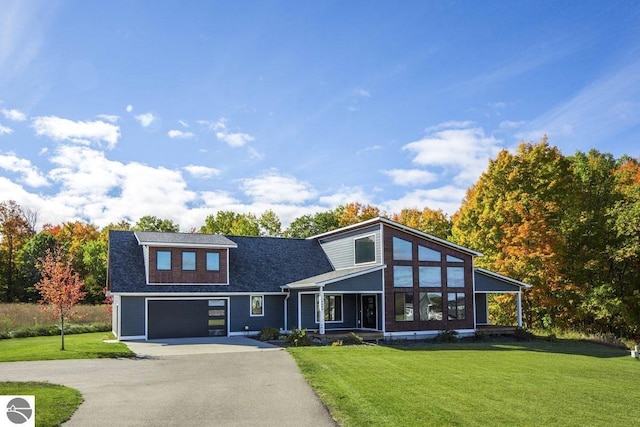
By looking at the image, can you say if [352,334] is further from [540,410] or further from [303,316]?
[540,410]

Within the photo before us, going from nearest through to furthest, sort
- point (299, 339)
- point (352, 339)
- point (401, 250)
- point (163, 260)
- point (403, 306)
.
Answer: point (299, 339)
point (352, 339)
point (163, 260)
point (403, 306)
point (401, 250)

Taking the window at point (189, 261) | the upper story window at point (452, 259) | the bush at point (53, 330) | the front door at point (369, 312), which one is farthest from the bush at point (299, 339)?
the bush at point (53, 330)

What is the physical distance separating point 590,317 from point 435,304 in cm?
1383

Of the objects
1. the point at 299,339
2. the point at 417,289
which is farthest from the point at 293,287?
the point at 417,289

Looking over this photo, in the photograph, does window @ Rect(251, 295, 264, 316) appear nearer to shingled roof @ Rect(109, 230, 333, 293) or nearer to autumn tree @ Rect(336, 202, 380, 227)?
shingled roof @ Rect(109, 230, 333, 293)

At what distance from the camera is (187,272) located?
28.9 metres

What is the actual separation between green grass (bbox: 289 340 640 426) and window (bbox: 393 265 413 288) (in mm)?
5367

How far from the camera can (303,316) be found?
2950 cm

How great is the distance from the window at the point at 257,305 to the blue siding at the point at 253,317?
0.53 feet

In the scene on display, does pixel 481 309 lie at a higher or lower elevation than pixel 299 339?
higher

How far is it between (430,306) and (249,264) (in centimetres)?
1020

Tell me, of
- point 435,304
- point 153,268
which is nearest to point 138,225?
point 153,268

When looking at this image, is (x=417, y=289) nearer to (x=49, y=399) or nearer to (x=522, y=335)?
(x=522, y=335)

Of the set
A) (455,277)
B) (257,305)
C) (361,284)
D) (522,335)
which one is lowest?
(522,335)
